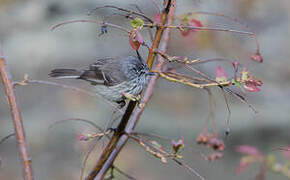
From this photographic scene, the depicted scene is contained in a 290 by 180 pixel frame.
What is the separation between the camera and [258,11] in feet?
14.5

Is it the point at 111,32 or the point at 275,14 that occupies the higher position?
the point at 275,14

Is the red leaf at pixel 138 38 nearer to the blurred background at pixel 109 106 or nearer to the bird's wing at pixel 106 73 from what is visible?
the bird's wing at pixel 106 73

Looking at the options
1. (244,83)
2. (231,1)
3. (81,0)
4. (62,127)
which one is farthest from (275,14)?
(244,83)

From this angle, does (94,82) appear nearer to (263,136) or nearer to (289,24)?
(263,136)

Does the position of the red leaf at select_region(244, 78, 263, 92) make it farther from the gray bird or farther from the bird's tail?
the bird's tail

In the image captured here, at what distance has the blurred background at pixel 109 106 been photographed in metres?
3.90

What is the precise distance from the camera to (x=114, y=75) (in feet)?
6.86

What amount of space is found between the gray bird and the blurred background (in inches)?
69.0

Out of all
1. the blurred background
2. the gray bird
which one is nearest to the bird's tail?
the gray bird

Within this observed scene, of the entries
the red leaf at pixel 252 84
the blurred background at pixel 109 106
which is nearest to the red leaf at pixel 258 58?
the red leaf at pixel 252 84

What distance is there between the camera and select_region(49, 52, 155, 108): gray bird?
1.95 meters

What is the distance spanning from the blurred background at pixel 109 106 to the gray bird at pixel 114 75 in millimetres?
1753

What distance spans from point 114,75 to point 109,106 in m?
1.99

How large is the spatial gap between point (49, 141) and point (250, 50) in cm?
219
